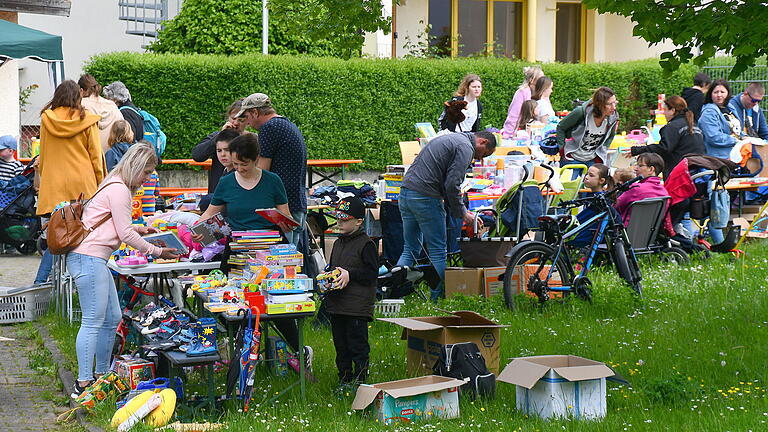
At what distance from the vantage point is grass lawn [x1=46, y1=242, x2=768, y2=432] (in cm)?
628

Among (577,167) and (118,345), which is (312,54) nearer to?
(577,167)

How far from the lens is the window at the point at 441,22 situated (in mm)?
25359

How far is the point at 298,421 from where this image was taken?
637 cm

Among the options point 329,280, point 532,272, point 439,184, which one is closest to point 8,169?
point 439,184

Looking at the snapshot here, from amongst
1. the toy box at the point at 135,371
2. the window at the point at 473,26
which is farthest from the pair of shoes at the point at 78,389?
the window at the point at 473,26

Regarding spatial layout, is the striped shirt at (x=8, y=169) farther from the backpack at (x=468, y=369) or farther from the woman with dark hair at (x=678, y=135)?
the backpack at (x=468, y=369)

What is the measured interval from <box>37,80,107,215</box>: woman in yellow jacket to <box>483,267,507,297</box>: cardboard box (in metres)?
3.88

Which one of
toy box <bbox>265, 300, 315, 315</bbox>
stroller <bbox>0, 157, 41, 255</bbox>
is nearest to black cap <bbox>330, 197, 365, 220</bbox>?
toy box <bbox>265, 300, 315, 315</bbox>

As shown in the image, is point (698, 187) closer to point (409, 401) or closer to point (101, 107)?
point (101, 107)

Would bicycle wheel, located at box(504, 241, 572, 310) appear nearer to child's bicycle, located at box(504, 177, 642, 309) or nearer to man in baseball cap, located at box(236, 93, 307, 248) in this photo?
child's bicycle, located at box(504, 177, 642, 309)

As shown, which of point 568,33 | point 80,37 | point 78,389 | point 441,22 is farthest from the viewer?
point 568,33

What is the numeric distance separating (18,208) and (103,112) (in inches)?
80.3

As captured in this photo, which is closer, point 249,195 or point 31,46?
point 249,195

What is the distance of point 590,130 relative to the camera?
12750mm
